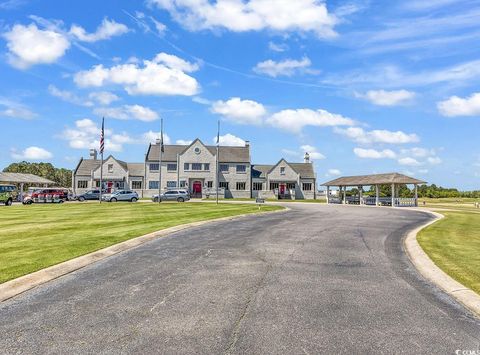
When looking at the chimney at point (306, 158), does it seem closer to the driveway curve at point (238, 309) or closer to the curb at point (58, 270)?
the curb at point (58, 270)

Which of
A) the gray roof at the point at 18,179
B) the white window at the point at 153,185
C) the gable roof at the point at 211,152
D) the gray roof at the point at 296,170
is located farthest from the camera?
the gray roof at the point at 296,170

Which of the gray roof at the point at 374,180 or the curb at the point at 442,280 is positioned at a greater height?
the gray roof at the point at 374,180

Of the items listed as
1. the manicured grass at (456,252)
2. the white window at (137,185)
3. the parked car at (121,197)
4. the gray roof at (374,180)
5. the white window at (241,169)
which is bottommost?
the manicured grass at (456,252)

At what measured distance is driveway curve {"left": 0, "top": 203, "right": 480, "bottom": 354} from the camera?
485 centimetres

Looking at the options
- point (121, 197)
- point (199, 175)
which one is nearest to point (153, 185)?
point (199, 175)

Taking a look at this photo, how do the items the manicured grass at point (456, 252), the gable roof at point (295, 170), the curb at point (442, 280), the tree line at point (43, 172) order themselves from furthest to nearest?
the tree line at point (43, 172) → the gable roof at point (295, 170) → the manicured grass at point (456, 252) → the curb at point (442, 280)

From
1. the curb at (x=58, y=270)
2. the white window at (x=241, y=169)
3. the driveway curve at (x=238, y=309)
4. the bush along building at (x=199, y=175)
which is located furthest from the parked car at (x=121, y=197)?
the driveway curve at (x=238, y=309)

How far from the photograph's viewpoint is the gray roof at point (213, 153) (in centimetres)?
6981

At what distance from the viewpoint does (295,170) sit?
73.7 metres

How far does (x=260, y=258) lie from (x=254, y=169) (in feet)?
210

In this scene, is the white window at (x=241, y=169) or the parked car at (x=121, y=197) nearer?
the parked car at (x=121, y=197)

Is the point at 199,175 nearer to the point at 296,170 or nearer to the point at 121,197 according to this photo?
the point at 296,170

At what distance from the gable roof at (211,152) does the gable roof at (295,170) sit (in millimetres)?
3764

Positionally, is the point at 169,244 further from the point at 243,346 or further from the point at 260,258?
the point at 243,346
